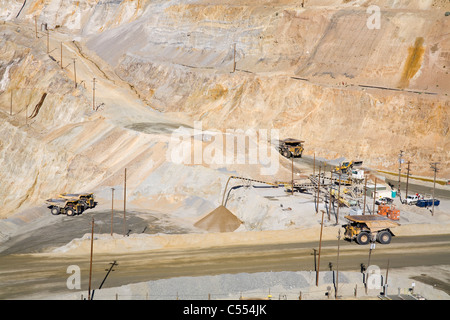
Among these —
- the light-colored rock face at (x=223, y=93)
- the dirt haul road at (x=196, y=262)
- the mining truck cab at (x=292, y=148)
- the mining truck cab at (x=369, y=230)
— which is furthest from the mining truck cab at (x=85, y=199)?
the mining truck cab at (x=369, y=230)

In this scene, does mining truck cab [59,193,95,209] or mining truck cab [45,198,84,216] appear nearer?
mining truck cab [45,198,84,216]

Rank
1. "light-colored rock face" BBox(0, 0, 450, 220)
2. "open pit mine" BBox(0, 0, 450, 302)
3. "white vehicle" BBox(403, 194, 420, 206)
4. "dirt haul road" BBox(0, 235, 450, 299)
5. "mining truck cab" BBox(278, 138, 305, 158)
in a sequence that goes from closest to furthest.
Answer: "dirt haul road" BBox(0, 235, 450, 299), "open pit mine" BBox(0, 0, 450, 302), "white vehicle" BBox(403, 194, 420, 206), "light-colored rock face" BBox(0, 0, 450, 220), "mining truck cab" BBox(278, 138, 305, 158)

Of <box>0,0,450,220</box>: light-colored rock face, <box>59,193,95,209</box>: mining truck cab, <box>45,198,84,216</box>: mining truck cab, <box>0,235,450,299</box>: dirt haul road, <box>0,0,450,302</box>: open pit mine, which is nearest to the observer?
<box>0,235,450,299</box>: dirt haul road

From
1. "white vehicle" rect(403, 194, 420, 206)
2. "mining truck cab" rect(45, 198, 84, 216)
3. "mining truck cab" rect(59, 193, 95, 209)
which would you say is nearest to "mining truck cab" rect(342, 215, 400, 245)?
"white vehicle" rect(403, 194, 420, 206)

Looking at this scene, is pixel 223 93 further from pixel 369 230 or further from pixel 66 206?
pixel 369 230

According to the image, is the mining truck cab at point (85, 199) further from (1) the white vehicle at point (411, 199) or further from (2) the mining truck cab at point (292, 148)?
(1) the white vehicle at point (411, 199)

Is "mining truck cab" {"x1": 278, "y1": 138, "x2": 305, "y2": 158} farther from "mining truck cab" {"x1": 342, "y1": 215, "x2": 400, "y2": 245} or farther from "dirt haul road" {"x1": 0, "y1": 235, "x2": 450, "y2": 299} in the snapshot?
"dirt haul road" {"x1": 0, "y1": 235, "x2": 450, "y2": 299}

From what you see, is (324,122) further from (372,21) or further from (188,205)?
(188,205)
